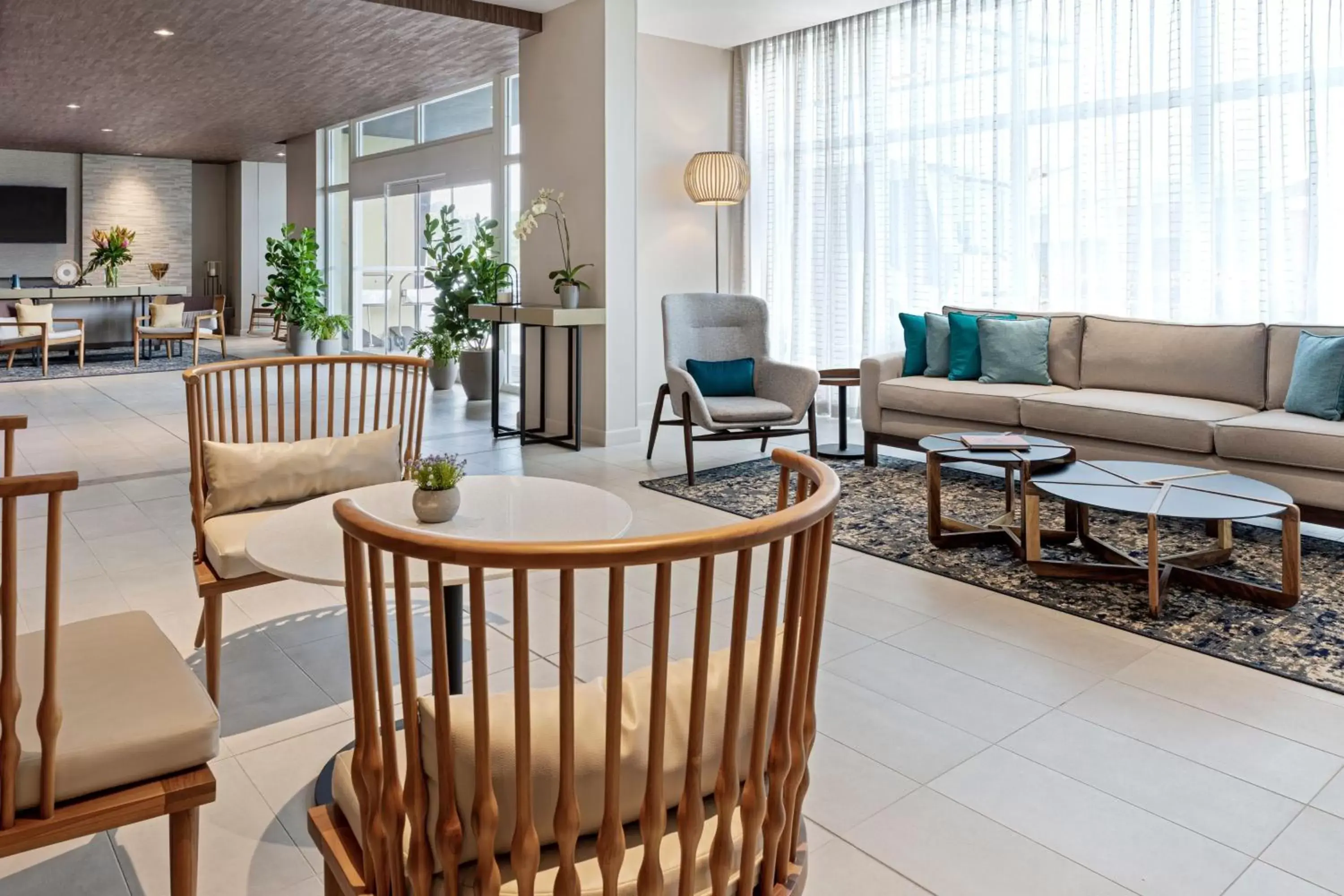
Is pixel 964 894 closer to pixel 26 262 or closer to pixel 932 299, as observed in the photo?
pixel 932 299

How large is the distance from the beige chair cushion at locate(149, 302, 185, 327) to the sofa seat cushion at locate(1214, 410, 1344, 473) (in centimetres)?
1034

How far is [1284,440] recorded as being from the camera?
3729 millimetres

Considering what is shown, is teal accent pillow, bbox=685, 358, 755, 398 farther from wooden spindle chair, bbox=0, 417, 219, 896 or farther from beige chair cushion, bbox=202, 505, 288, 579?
wooden spindle chair, bbox=0, 417, 219, 896

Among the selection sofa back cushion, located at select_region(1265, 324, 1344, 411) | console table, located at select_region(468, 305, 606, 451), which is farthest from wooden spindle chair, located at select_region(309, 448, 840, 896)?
console table, located at select_region(468, 305, 606, 451)

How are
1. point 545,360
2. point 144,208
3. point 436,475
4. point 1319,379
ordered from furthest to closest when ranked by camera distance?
point 144,208, point 545,360, point 1319,379, point 436,475

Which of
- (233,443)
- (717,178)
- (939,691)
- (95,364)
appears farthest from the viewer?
(95,364)

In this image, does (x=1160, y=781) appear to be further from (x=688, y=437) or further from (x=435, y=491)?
(x=688, y=437)

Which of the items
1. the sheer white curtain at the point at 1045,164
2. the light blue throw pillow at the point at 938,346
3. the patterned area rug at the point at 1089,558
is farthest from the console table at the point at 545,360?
the light blue throw pillow at the point at 938,346

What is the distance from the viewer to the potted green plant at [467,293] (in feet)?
25.8

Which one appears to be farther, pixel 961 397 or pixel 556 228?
pixel 556 228

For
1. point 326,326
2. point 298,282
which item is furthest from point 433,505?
point 298,282

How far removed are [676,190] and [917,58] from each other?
1.72 metres

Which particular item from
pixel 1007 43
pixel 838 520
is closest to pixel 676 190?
pixel 1007 43

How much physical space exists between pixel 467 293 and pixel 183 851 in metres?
6.89
